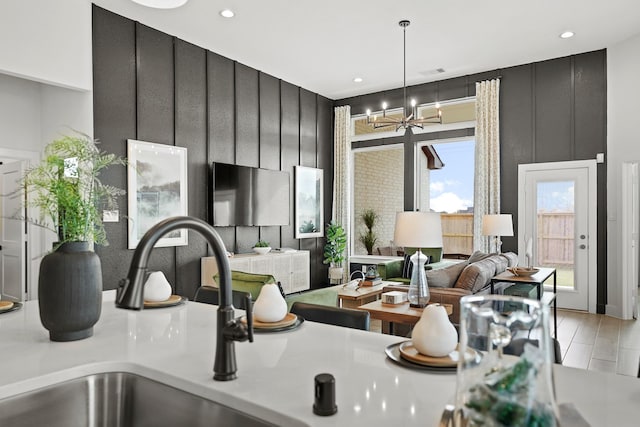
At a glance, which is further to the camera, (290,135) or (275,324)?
(290,135)

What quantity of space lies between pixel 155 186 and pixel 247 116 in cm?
195

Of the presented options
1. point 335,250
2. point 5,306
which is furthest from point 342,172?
point 5,306

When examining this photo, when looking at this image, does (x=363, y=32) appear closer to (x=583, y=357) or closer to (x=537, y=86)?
(x=537, y=86)

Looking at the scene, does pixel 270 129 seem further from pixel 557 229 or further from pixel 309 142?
pixel 557 229

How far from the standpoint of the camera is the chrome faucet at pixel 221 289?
2.68 feet

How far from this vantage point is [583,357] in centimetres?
410

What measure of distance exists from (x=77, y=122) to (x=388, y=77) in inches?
179

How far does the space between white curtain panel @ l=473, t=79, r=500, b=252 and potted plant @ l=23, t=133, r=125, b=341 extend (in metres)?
6.11

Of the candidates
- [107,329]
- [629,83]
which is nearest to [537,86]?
[629,83]

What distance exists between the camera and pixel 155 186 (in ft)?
17.2

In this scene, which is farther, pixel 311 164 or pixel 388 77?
pixel 311 164

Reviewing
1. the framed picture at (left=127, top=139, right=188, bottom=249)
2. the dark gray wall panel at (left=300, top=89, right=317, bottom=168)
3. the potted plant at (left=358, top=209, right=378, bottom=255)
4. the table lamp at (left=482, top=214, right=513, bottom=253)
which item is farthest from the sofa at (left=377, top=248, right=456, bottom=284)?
the framed picture at (left=127, top=139, right=188, bottom=249)

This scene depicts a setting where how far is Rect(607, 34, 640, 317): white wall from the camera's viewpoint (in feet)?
18.3

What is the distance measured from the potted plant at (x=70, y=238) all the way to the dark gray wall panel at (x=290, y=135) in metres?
5.74
